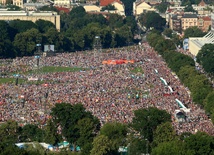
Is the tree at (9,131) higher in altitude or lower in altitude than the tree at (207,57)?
higher

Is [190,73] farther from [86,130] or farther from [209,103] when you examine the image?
[86,130]

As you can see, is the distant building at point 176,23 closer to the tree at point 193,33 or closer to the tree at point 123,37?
the tree at point 193,33

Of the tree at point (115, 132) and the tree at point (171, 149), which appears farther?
the tree at point (115, 132)

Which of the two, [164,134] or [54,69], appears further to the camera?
[54,69]

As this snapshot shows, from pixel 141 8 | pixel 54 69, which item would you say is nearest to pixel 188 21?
pixel 141 8

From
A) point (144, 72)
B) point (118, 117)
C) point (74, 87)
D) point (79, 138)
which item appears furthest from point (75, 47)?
point (79, 138)

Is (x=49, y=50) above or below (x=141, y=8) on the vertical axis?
above

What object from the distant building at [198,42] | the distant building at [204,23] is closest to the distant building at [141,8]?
the distant building at [204,23]
